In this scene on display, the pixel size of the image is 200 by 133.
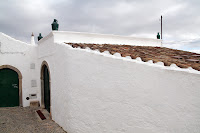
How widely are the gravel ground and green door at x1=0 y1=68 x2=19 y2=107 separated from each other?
77 cm

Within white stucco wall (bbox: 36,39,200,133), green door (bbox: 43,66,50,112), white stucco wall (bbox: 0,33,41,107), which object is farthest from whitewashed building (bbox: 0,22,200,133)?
white stucco wall (bbox: 0,33,41,107)

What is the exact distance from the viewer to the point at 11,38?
829 cm

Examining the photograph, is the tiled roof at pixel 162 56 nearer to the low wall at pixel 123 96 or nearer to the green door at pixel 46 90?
the low wall at pixel 123 96

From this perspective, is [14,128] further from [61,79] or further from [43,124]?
[61,79]

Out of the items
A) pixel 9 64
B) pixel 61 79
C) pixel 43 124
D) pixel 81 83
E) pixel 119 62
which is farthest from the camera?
pixel 9 64

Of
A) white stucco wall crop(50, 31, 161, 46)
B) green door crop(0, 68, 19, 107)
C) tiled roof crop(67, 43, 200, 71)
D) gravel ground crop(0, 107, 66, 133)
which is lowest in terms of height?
gravel ground crop(0, 107, 66, 133)

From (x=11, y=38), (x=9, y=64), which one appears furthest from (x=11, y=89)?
(x=11, y=38)

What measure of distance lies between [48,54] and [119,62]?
4.43m

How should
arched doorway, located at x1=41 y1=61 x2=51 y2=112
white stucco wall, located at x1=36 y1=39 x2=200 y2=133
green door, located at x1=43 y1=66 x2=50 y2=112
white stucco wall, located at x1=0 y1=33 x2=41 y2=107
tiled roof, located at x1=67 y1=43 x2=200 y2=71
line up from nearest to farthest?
1. white stucco wall, located at x1=36 y1=39 x2=200 y2=133
2. tiled roof, located at x1=67 y1=43 x2=200 y2=71
3. green door, located at x1=43 y1=66 x2=50 y2=112
4. arched doorway, located at x1=41 y1=61 x2=51 y2=112
5. white stucco wall, located at x1=0 y1=33 x2=41 y2=107

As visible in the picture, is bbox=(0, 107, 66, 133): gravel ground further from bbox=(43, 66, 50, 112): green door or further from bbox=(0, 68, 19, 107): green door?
bbox=(0, 68, 19, 107): green door

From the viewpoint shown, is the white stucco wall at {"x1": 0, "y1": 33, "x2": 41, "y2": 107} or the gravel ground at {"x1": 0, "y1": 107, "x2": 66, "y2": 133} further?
the white stucco wall at {"x1": 0, "y1": 33, "x2": 41, "y2": 107}

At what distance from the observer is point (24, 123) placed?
5.99 metres

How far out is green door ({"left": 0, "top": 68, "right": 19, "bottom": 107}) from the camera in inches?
320

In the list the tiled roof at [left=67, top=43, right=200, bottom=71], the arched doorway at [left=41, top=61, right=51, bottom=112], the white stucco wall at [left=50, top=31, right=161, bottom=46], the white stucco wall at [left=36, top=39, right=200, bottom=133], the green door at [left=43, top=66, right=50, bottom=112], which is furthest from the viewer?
the arched doorway at [left=41, top=61, right=51, bottom=112]
